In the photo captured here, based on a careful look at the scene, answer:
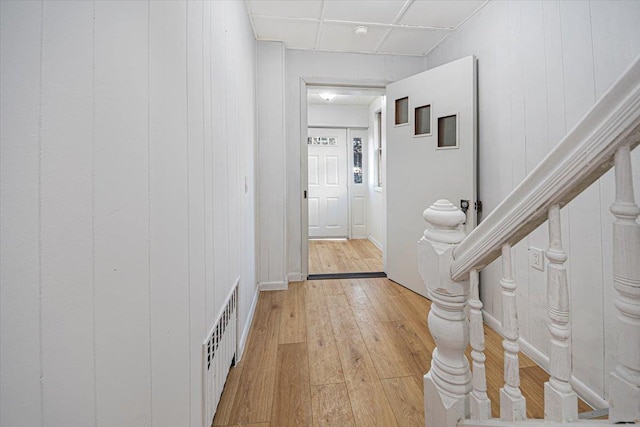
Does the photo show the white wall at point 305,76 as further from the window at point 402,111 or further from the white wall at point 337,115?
the white wall at point 337,115

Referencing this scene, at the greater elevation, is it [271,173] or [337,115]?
[337,115]

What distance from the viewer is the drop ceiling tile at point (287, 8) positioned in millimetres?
2305

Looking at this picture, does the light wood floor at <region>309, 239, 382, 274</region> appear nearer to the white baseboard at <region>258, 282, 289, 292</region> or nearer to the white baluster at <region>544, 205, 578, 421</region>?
the white baseboard at <region>258, 282, 289, 292</region>

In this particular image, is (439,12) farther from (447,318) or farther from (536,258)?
(447,318)

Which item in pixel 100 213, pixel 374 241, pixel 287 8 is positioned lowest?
pixel 374 241

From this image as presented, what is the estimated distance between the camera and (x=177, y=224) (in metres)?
0.93

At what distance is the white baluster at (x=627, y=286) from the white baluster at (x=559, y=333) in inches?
3.3

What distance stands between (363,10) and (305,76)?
3.05 ft

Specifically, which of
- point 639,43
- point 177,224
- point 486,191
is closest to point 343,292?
point 486,191

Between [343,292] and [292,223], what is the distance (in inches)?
34.8

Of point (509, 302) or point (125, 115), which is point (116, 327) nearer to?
point (125, 115)

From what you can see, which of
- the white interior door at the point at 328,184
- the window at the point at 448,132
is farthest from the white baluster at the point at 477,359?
the white interior door at the point at 328,184

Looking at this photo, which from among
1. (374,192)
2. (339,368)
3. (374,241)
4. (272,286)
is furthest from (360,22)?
(374,241)

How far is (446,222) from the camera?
850 millimetres
